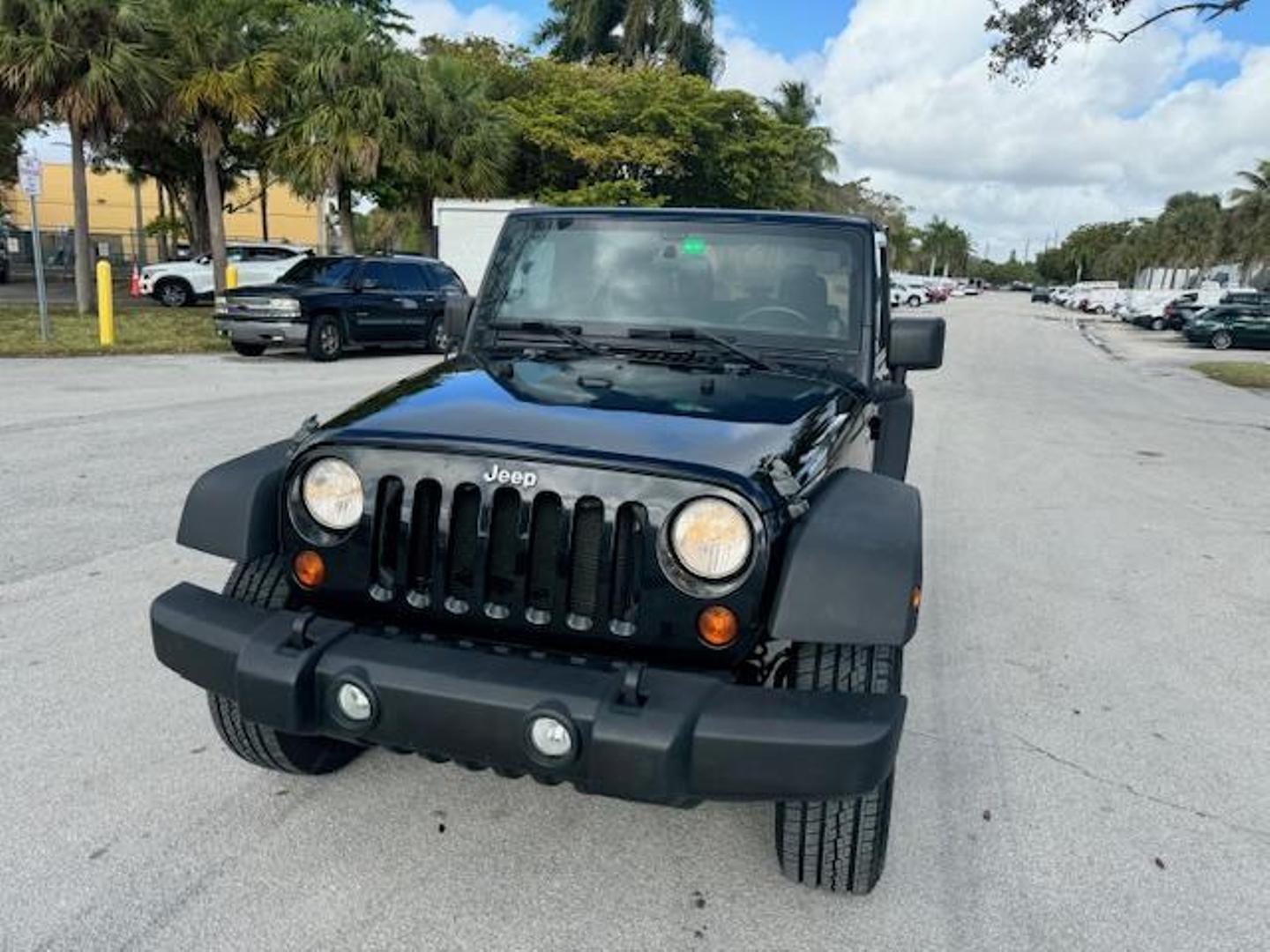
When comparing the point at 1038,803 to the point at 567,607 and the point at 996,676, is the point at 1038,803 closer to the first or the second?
the point at 996,676

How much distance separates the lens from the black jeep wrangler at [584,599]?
216cm

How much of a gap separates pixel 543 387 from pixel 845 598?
1160 mm

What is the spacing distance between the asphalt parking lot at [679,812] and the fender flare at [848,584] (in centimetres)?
85

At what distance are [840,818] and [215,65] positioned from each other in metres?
19.2

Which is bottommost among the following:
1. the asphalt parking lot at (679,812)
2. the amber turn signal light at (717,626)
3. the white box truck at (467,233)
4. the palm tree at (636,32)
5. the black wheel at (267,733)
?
the asphalt parking lot at (679,812)

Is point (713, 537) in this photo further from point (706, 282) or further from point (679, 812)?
point (706, 282)

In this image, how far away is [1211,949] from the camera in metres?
2.51

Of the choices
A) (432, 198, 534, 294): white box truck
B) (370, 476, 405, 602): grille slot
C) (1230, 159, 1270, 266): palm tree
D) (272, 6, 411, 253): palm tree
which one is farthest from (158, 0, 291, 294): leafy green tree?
(1230, 159, 1270, 266): palm tree

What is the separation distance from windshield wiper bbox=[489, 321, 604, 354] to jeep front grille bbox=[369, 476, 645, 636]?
114 cm

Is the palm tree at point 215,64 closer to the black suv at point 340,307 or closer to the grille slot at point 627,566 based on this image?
the black suv at point 340,307

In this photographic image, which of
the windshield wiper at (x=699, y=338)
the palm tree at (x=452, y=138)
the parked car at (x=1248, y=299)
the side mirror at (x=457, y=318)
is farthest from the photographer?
the parked car at (x=1248, y=299)

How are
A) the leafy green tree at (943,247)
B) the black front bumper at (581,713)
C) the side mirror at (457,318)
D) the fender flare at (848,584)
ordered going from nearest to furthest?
the black front bumper at (581,713), the fender flare at (848,584), the side mirror at (457,318), the leafy green tree at (943,247)

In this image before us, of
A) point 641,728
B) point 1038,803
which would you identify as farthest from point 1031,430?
point 641,728

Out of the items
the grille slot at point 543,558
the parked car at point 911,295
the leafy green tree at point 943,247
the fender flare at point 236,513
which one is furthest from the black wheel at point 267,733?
the leafy green tree at point 943,247
